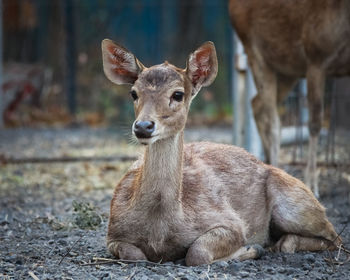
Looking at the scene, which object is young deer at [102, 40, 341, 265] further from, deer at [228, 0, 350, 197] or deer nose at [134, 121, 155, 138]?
deer at [228, 0, 350, 197]

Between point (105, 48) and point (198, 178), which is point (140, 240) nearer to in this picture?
point (198, 178)

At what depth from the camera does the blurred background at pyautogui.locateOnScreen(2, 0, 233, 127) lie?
15727mm

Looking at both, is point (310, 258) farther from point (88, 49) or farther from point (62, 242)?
point (88, 49)

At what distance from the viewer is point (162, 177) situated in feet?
15.2

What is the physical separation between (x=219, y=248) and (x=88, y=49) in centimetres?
1185

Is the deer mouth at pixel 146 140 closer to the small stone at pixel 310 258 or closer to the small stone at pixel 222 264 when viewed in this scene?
the small stone at pixel 222 264

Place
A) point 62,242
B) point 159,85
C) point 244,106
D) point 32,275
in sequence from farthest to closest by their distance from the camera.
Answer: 1. point 244,106
2. point 62,242
3. point 159,85
4. point 32,275

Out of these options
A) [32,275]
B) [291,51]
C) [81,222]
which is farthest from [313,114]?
[32,275]

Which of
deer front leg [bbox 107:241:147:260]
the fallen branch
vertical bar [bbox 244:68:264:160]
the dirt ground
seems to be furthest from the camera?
the fallen branch

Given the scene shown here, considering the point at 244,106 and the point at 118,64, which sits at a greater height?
the point at 118,64

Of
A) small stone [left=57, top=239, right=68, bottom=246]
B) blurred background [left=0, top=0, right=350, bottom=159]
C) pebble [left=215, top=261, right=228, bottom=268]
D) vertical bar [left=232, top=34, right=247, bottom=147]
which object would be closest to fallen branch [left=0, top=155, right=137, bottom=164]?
vertical bar [left=232, top=34, right=247, bottom=147]

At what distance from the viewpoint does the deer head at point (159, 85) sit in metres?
4.40

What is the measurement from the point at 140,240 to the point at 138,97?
0.93m

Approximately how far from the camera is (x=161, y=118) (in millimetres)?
4496
